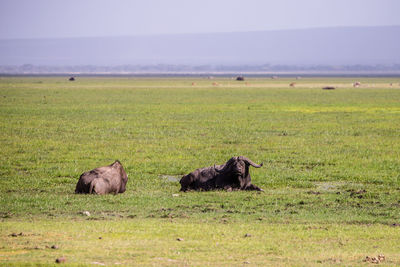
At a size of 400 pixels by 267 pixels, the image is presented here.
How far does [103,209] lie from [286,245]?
452 centimetres

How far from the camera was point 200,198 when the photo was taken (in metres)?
15.2

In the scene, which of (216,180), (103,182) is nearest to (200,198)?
(216,180)

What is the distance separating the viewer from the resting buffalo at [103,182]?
615 inches

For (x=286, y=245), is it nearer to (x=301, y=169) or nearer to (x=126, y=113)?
(x=301, y=169)

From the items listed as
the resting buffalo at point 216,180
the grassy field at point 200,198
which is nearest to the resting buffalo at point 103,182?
the grassy field at point 200,198

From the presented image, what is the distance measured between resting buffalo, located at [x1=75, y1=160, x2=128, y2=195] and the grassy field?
35cm

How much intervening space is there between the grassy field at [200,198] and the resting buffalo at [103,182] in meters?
0.35

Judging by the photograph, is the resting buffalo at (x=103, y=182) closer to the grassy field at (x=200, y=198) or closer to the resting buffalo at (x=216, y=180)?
the grassy field at (x=200, y=198)

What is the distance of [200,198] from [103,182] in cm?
226

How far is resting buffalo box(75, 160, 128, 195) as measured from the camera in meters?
15.6

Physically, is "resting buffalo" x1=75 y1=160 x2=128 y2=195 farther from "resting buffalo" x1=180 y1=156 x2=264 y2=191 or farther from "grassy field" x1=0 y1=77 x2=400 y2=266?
"resting buffalo" x1=180 y1=156 x2=264 y2=191

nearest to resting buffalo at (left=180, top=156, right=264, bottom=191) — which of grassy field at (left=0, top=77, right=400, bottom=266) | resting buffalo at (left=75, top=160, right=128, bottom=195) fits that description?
grassy field at (left=0, top=77, right=400, bottom=266)

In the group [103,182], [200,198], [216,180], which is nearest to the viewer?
[200,198]

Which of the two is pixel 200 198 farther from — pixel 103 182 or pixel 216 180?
pixel 103 182
